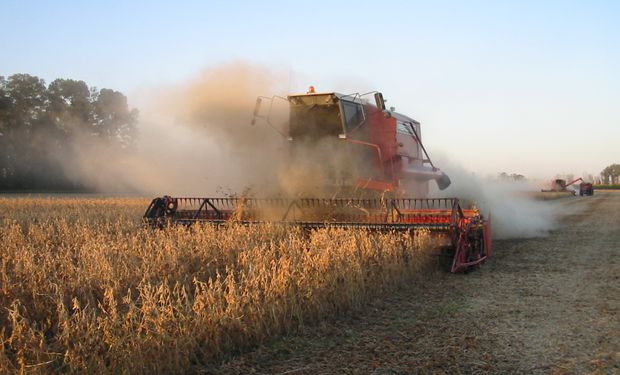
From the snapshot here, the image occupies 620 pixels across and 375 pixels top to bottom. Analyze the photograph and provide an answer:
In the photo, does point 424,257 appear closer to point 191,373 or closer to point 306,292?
point 306,292

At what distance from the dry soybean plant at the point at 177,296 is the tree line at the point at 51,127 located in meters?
36.3

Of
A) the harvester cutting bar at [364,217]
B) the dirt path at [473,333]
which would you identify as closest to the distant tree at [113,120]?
the harvester cutting bar at [364,217]

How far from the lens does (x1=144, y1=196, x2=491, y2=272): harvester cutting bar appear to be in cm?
736

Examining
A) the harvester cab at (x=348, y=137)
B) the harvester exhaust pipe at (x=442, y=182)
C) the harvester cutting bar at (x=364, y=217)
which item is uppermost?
the harvester cab at (x=348, y=137)

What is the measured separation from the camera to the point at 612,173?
104625 millimetres

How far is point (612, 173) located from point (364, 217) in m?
113

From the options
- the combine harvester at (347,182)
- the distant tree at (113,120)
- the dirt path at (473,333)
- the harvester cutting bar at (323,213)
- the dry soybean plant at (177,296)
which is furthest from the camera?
the distant tree at (113,120)

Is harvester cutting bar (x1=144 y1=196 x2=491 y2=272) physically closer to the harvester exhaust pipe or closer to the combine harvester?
the combine harvester

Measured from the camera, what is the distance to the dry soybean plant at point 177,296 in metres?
3.12

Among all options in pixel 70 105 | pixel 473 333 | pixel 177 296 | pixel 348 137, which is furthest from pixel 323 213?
pixel 70 105

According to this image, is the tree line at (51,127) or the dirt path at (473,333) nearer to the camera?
the dirt path at (473,333)

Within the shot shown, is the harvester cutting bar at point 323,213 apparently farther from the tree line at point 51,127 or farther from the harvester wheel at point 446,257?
the tree line at point 51,127

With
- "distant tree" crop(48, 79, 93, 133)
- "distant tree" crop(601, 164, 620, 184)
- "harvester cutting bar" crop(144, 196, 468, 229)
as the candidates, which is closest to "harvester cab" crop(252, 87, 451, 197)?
"harvester cutting bar" crop(144, 196, 468, 229)

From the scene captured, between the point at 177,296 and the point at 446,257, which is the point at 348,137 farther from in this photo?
the point at 177,296
